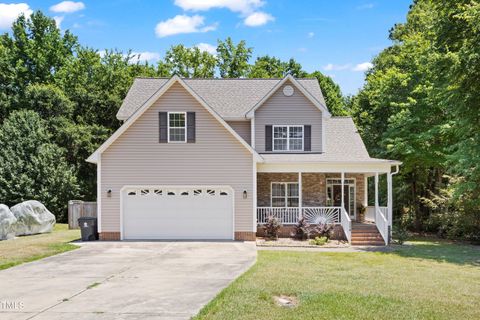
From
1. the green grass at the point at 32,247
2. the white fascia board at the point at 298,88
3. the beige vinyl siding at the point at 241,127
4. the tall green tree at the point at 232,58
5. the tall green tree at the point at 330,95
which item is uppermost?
the tall green tree at the point at 232,58

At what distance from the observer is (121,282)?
11188 mm

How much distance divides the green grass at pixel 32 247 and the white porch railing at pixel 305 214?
8379mm

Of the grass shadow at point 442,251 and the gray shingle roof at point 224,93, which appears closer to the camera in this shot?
the grass shadow at point 442,251

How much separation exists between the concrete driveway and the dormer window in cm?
697

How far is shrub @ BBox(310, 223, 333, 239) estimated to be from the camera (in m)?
20.8

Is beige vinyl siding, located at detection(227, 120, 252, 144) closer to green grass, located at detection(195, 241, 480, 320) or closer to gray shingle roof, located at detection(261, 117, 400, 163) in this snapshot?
gray shingle roof, located at detection(261, 117, 400, 163)

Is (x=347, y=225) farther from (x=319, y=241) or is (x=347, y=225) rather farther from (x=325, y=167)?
(x=325, y=167)

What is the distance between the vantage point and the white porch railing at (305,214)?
841 inches

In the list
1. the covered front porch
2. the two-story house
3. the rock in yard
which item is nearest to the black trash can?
the two-story house

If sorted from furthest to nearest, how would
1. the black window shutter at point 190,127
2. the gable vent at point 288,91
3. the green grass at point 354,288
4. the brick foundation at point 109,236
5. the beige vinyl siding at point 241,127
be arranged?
the beige vinyl siding at point 241,127 → the gable vent at point 288,91 → the black window shutter at point 190,127 → the brick foundation at point 109,236 → the green grass at point 354,288

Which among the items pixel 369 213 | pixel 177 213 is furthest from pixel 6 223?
pixel 369 213

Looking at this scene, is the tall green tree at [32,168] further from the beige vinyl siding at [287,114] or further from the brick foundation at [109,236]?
the beige vinyl siding at [287,114]

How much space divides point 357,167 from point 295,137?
349 cm

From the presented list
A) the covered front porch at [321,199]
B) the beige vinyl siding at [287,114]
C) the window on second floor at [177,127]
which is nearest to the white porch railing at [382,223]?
the covered front porch at [321,199]
